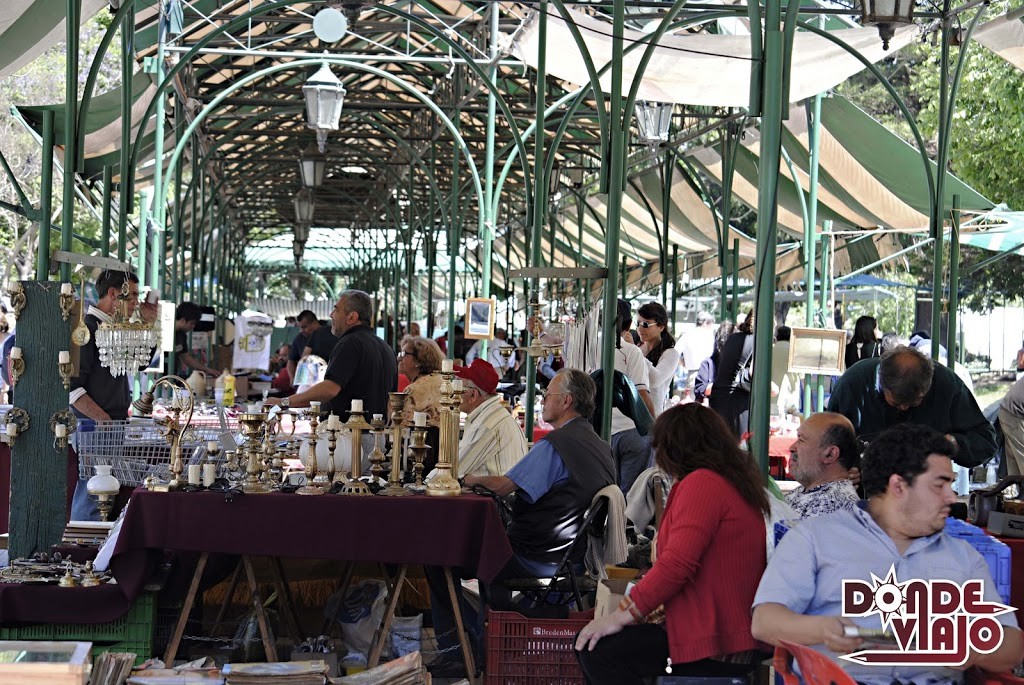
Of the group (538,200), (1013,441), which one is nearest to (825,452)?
(538,200)

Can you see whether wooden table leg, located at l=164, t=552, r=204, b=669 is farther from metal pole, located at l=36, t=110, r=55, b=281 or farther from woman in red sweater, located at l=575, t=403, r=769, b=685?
woman in red sweater, located at l=575, t=403, r=769, b=685

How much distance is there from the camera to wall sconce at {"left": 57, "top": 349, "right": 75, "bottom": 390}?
21.3 ft

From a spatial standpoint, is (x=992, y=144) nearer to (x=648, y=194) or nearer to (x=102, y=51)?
(x=648, y=194)

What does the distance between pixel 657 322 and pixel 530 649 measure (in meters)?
5.33

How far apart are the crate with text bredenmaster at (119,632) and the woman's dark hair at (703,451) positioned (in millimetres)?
2626

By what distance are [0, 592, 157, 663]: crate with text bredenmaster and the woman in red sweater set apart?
2.41 meters

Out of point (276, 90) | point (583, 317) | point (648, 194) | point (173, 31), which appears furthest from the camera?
point (648, 194)

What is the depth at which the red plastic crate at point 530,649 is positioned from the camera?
225 inches

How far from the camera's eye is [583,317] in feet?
30.2

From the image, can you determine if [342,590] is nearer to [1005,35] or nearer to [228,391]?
[228,391]

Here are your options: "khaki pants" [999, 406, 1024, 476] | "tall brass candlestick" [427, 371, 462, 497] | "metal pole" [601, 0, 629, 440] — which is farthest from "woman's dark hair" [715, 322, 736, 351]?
"tall brass candlestick" [427, 371, 462, 497]

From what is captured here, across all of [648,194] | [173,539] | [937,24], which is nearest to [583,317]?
[937,24]

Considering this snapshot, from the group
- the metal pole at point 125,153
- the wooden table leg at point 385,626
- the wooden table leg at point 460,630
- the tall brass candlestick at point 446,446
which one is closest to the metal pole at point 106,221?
the metal pole at point 125,153

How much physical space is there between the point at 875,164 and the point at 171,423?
937 centimetres
